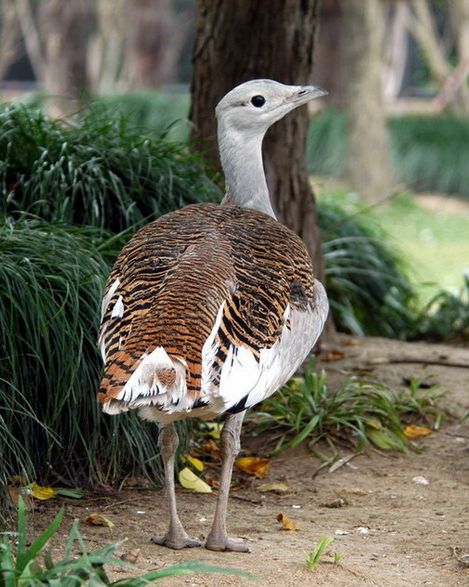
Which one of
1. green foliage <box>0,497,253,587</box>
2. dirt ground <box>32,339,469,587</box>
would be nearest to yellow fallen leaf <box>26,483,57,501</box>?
dirt ground <box>32,339,469,587</box>

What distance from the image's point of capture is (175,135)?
15.4 meters

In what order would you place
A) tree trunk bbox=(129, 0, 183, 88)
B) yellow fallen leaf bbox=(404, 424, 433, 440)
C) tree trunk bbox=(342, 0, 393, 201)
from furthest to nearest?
tree trunk bbox=(129, 0, 183, 88) → tree trunk bbox=(342, 0, 393, 201) → yellow fallen leaf bbox=(404, 424, 433, 440)

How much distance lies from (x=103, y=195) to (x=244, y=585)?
285 centimetres

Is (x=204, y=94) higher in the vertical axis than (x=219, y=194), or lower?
higher

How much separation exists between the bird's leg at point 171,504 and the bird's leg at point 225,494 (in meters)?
0.10

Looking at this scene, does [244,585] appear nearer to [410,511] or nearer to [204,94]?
[410,511]

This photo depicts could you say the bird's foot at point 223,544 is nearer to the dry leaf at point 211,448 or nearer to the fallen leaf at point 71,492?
the fallen leaf at point 71,492

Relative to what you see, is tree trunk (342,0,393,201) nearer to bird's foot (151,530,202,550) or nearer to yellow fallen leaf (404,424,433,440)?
yellow fallen leaf (404,424,433,440)

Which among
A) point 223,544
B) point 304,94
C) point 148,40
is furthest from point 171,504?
point 148,40

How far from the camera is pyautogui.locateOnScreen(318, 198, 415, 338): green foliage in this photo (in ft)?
26.8

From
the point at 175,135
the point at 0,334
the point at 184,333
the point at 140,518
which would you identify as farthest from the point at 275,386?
the point at 175,135

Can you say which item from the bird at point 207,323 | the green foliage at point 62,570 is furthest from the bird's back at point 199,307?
the green foliage at point 62,570

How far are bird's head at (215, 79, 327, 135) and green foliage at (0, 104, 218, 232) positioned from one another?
34.7 inches

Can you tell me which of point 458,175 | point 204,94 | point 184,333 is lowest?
point 458,175
